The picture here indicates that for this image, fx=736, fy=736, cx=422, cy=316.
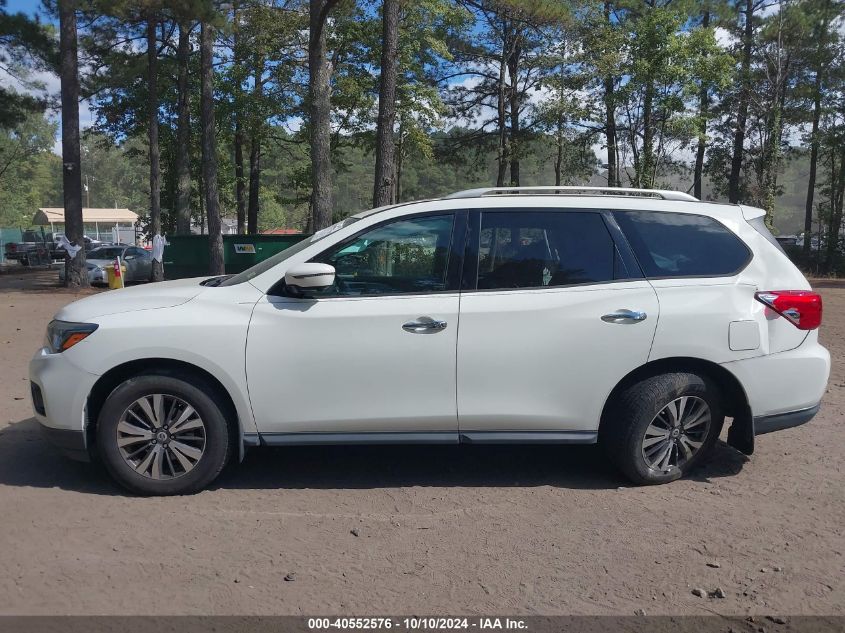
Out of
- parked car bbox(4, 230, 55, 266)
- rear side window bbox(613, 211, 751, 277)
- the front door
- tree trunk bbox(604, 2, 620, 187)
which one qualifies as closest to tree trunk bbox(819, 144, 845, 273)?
tree trunk bbox(604, 2, 620, 187)

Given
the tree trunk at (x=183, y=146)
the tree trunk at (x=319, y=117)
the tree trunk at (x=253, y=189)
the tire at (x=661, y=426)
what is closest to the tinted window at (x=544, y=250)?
the tire at (x=661, y=426)

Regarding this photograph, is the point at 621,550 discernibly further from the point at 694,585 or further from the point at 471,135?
the point at 471,135

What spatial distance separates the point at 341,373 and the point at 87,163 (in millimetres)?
157178

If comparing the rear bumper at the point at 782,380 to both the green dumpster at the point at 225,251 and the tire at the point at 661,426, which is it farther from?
the green dumpster at the point at 225,251

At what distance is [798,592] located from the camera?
3.52 metres

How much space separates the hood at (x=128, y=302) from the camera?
4535 millimetres

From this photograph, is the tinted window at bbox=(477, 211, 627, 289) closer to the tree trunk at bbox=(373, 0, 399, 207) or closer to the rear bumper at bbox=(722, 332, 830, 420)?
the rear bumper at bbox=(722, 332, 830, 420)

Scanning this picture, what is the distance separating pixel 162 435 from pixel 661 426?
3131 millimetres

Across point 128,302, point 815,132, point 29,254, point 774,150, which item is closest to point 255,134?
point 29,254

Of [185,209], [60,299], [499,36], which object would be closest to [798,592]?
[60,299]

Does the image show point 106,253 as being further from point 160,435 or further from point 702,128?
point 702,128

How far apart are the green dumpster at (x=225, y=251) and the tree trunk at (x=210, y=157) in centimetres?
52

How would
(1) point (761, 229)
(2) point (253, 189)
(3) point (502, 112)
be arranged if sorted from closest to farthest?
(1) point (761, 229)
(3) point (502, 112)
(2) point (253, 189)

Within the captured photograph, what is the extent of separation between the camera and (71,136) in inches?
770
